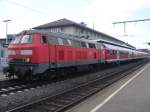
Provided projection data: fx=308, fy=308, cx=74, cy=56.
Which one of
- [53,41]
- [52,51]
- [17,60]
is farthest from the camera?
[53,41]

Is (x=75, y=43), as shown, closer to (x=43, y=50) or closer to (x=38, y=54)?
(x=43, y=50)

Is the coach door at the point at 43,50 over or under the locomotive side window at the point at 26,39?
under

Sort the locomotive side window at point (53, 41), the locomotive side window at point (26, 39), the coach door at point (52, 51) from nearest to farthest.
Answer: the locomotive side window at point (26, 39)
the coach door at point (52, 51)
the locomotive side window at point (53, 41)

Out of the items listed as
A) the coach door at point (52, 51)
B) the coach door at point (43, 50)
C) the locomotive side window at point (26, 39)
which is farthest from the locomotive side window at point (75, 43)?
the locomotive side window at point (26, 39)

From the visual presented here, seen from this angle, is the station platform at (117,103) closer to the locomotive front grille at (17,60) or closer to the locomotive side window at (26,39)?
the locomotive front grille at (17,60)

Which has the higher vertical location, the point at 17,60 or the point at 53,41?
the point at 53,41

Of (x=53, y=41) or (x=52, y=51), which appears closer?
(x=52, y=51)

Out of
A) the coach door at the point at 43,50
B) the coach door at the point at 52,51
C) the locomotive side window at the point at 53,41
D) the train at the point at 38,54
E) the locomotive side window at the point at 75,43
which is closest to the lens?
the train at the point at 38,54

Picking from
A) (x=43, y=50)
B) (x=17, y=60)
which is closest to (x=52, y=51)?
(x=43, y=50)

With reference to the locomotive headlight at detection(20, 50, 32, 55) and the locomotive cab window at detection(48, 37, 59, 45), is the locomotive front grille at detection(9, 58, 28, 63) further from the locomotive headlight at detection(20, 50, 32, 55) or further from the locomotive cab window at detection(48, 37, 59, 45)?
the locomotive cab window at detection(48, 37, 59, 45)

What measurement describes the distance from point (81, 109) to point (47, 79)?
811 centimetres

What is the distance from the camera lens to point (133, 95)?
47.6ft

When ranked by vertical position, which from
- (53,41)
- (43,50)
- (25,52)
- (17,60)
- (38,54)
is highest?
(53,41)

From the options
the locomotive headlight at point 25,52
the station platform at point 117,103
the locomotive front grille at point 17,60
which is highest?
the locomotive headlight at point 25,52
